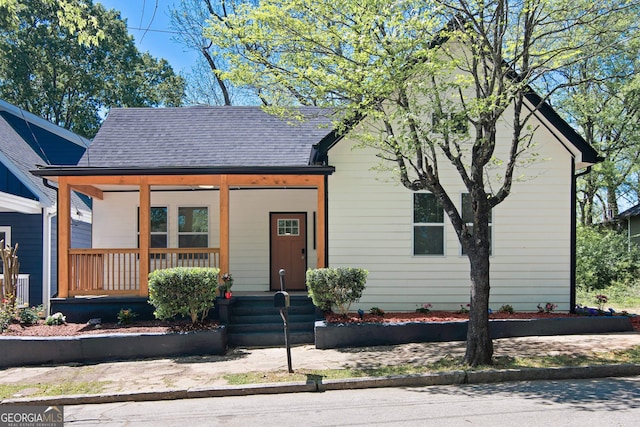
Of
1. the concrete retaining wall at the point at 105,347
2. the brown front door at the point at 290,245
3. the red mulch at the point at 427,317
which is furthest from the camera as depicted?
the brown front door at the point at 290,245

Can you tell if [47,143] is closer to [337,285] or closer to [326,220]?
[326,220]

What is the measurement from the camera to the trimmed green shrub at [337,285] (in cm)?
1082

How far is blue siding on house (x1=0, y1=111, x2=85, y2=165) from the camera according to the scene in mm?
20016

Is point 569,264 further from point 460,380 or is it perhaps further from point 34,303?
point 34,303

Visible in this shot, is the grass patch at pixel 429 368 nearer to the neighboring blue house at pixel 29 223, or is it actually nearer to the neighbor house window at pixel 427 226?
the neighbor house window at pixel 427 226

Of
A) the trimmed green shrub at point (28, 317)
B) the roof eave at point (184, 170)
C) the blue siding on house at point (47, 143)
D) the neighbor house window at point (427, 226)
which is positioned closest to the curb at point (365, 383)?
the trimmed green shrub at point (28, 317)

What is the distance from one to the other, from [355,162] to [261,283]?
4.25 m

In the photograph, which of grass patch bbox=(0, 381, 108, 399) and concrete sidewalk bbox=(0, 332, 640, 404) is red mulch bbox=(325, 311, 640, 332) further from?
grass patch bbox=(0, 381, 108, 399)

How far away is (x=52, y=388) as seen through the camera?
815 cm

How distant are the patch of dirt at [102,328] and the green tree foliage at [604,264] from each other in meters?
13.8

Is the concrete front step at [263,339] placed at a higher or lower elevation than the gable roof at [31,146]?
lower

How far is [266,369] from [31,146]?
50.0 feet

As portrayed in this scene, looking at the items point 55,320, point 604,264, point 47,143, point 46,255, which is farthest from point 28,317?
point 604,264

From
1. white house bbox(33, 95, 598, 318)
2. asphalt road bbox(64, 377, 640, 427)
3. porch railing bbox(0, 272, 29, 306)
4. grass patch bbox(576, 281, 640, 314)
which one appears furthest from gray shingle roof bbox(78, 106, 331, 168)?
grass patch bbox(576, 281, 640, 314)
